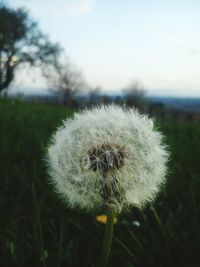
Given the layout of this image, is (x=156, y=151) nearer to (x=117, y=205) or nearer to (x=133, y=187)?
(x=133, y=187)

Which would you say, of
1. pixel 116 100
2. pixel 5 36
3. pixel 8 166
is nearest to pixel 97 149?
pixel 116 100

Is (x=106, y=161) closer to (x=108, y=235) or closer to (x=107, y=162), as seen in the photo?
(x=107, y=162)

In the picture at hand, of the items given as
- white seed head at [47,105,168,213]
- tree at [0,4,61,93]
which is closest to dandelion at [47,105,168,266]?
white seed head at [47,105,168,213]

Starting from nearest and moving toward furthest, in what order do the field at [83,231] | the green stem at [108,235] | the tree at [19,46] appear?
the green stem at [108,235] → the field at [83,231] → the tree at [19,46]

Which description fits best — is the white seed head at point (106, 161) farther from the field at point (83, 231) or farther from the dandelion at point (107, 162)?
the field at point (83, 231)

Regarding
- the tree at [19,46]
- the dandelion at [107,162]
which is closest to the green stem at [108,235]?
the dandelion at [107,162]

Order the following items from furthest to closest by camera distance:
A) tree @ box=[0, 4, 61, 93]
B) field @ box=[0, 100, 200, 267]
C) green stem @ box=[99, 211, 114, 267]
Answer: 1. tree @ box=[0, 4, 61, 93]
2. field @ box=[0, 100, 200, 267]
3. green stem @ box=[99, 211, 114, 267]

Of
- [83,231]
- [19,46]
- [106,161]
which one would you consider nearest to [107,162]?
[106,161]

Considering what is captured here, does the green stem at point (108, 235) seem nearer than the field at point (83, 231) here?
Yes

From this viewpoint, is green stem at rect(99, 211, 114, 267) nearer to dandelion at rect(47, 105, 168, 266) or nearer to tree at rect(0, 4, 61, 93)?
dandelion at rect(47, 105, 168, 266)

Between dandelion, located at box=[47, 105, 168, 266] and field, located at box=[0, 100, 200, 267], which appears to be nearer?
dandelion, located at box=[47, 105, 168, 266]
